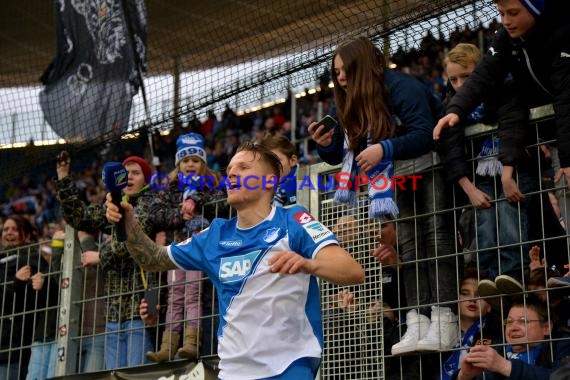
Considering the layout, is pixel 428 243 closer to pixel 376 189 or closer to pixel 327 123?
pixel 376 189

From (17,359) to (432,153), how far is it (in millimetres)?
4229

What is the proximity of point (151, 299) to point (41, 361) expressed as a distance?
1559 millimetres

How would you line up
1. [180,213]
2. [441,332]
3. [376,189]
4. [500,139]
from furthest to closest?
[180,213] → [376,189] → [441,332] → [500,139]

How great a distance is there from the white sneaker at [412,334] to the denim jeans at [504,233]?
1.55ft

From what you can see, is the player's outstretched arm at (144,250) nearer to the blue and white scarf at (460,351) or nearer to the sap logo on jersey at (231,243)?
the sap logo on jersey at (231,243)

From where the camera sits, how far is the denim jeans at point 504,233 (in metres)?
5.65

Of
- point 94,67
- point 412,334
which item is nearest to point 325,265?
point 412,334

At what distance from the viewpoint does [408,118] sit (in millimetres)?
6059

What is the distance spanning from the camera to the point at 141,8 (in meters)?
9.10

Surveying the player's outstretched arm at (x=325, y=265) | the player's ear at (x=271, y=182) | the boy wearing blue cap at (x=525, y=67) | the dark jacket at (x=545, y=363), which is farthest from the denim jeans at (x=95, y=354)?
the dark jacket at (x=545, y=363)

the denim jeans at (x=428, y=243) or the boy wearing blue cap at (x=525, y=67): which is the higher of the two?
the boy wearing blue cap at (x=525, y=67)

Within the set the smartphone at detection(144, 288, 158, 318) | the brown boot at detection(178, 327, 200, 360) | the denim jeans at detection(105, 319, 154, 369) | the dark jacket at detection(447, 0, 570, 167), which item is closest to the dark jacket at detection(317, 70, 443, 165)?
the dark jacket at detection(447, 0, 570, 167)

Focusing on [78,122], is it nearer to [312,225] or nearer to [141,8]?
[141,8]

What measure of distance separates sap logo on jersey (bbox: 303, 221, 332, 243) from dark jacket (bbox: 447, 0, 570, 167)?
45.6 inches
